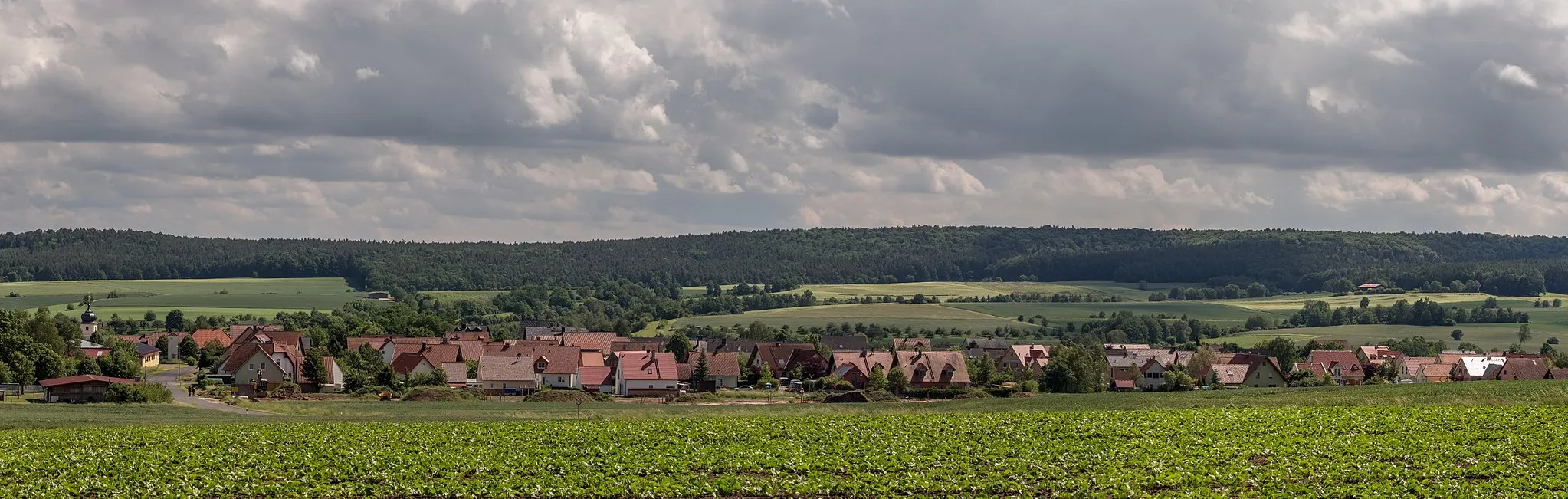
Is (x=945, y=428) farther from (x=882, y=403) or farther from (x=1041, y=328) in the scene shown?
(x=1041, y=328)

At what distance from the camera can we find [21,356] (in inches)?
3351

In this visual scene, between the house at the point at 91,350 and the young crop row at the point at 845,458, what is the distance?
66.6m

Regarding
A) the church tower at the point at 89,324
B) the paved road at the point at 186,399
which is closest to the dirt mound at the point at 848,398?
the paved road at the point at 186,399

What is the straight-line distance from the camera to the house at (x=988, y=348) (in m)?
130

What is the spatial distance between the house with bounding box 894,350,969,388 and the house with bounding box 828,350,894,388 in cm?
122

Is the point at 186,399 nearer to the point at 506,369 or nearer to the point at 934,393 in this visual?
the point at 506,369

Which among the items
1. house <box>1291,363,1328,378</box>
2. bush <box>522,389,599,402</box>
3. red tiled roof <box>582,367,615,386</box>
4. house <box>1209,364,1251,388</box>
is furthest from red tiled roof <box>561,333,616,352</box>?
house <box>1291,363,1328,378</box>

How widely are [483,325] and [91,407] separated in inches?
4556

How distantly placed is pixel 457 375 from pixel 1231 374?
159 ft

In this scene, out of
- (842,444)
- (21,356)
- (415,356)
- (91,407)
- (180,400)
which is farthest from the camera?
(415,356)

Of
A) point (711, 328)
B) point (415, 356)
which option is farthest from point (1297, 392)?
point (711, 328)

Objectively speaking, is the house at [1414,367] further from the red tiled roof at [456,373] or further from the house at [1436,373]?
the red tiled roof at [456,373]

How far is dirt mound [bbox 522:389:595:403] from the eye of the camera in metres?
77.9

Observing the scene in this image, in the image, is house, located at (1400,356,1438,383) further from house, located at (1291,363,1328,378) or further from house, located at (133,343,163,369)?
house, located at (133,343,163,369)
